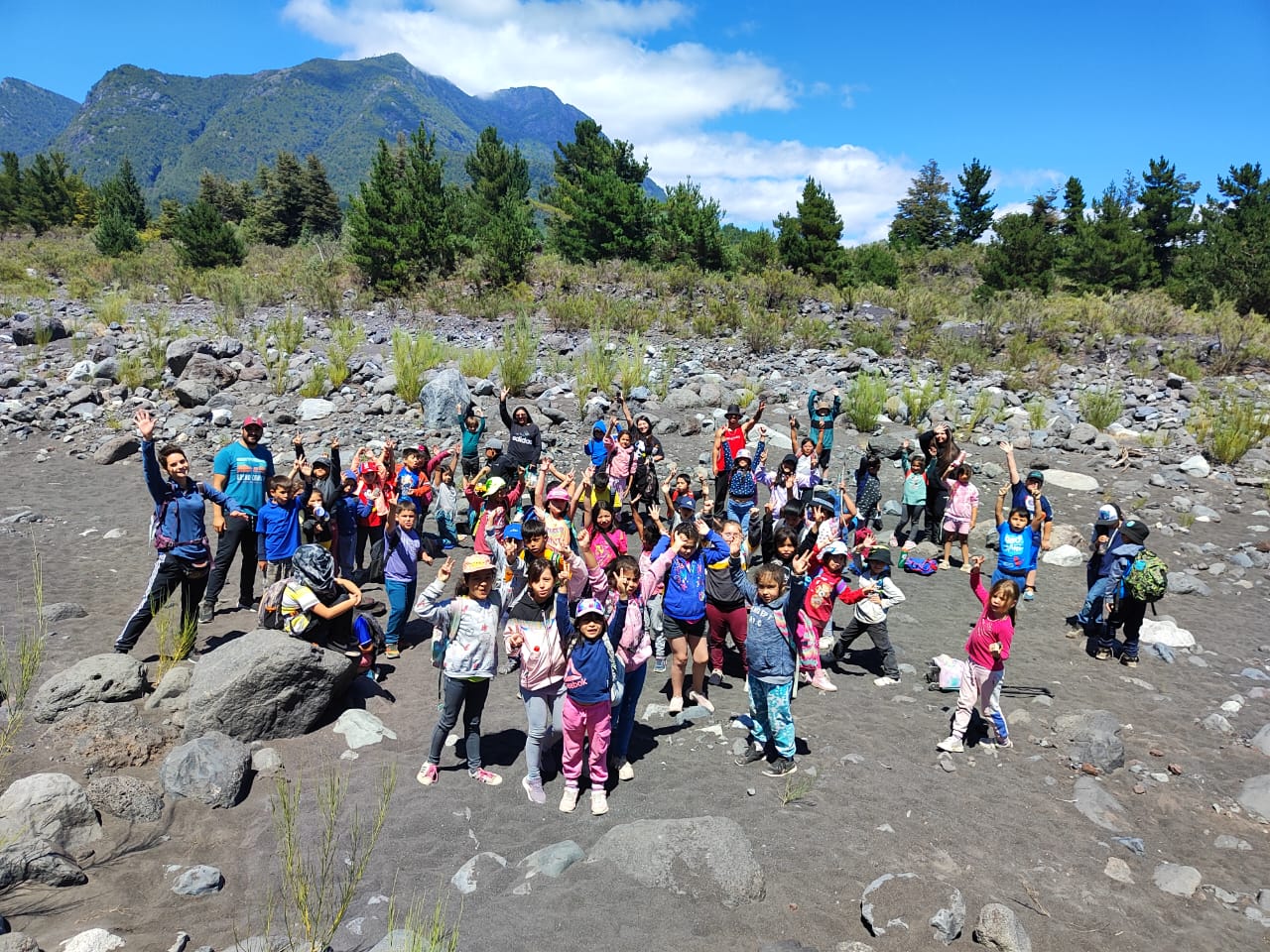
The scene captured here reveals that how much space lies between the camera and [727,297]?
23.6m

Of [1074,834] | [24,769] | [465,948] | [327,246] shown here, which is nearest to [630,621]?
[465,948]

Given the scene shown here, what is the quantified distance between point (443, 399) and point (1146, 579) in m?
11.2

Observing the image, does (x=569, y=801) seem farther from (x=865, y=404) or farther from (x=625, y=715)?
(x=865, y=404)

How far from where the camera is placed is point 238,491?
6488 mm

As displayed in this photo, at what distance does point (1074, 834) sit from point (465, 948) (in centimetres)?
363

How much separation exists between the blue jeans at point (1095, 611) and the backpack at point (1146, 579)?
42 centimetres

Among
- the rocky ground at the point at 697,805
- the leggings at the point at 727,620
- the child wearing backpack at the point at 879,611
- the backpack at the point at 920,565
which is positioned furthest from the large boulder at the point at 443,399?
the child wearing backpack at the point at 879,611

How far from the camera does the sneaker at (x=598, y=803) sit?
434cm

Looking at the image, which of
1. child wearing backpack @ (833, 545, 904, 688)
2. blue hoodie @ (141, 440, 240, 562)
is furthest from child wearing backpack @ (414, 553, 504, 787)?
child wearing backpack @ (833, 545, 904, 688)

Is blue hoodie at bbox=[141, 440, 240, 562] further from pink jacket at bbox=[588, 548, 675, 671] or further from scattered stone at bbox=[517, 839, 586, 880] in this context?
scattered stone at bbox=[517, 839, 586, 880]

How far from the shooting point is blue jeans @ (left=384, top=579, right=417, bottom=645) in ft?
19.8

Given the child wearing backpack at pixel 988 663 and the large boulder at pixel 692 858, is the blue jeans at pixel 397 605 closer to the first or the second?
the large boulder at pixel 692 858

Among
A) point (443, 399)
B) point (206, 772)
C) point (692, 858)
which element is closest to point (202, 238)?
point (443, 399)

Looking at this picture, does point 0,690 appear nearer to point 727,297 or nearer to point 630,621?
Result: point 630,621
